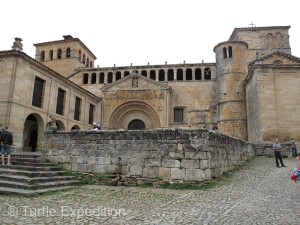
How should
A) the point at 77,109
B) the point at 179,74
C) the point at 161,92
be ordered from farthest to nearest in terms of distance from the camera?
the point at 179,74, the point at 161,92, the point at 77,109

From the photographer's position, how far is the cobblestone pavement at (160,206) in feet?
13.4

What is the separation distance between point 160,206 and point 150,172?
271 centimetres

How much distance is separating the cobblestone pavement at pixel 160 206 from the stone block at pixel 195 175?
51 cm

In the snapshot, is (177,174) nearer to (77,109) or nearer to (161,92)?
(77,109)

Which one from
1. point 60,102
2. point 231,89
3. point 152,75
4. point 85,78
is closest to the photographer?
point 60,102

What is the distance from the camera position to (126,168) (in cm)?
806

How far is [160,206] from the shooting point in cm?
505

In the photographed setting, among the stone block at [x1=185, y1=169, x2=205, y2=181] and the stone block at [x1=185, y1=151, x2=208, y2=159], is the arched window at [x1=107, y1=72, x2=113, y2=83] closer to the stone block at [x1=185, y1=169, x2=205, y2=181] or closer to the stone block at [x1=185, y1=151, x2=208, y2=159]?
the stone block at [x1=185, y1=151, x2=208, y2=159]

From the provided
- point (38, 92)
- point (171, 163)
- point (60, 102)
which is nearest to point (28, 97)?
point (38, 92)

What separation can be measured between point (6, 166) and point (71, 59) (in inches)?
950

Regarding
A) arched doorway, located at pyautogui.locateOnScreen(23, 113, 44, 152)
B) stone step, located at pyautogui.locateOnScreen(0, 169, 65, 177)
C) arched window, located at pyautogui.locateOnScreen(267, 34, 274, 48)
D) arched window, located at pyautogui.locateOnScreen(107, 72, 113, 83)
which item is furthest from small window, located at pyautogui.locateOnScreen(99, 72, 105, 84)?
arched window, located at pyautogui.locateOnScreen(267, 34, 274, 48)

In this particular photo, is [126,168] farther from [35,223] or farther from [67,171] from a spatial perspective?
[35,223]

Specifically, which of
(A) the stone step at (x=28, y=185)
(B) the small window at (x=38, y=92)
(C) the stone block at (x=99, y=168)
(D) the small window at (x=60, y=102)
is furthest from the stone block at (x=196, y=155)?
(D) the small window at (x=60, y=102)

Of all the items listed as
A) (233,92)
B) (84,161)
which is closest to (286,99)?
(233,92)
